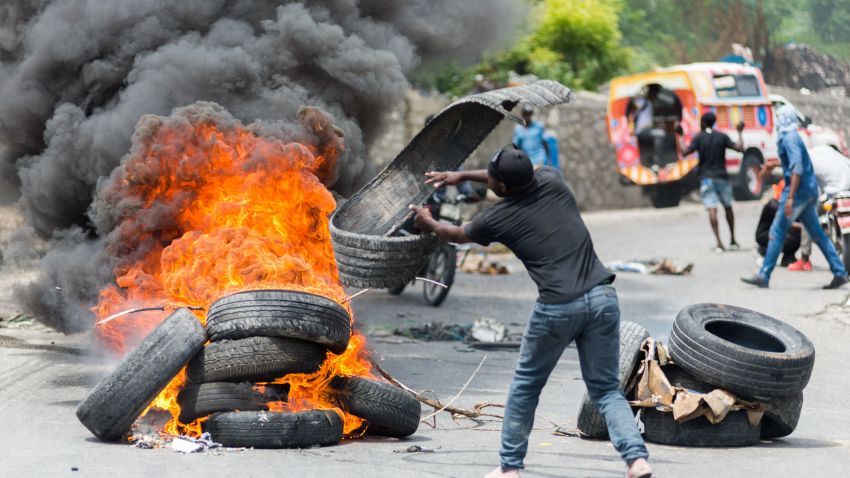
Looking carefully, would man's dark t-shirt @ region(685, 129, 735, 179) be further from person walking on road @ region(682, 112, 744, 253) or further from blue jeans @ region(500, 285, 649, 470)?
blue jeans @ region(500, 285, 649, 470)

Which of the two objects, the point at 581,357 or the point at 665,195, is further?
the point at 665,195

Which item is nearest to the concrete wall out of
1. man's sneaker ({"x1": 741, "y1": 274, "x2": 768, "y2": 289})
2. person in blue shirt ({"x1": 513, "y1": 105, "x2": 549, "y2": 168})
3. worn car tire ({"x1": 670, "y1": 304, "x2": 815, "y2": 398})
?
person in blue shirt ({"x1": 513, "y1": 105, "x2": 549, "y2": 168})

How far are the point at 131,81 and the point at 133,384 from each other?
446 cm

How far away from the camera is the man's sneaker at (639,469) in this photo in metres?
5.64

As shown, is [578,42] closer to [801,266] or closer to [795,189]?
[801,266]

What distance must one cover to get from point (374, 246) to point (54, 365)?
11.3ft

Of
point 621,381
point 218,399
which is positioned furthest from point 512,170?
point 218,399

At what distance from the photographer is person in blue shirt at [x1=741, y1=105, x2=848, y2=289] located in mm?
13305

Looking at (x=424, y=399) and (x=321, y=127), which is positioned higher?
(x=321, y=127)

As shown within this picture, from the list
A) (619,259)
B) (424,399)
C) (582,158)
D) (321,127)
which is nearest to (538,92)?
(321,127)

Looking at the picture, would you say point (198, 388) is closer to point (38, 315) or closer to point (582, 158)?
point (38, 315)

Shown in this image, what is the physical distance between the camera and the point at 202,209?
9000 millimetres

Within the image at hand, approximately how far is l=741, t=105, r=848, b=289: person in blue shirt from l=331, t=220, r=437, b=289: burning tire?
654 cm

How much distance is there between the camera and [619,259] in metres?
18.6
